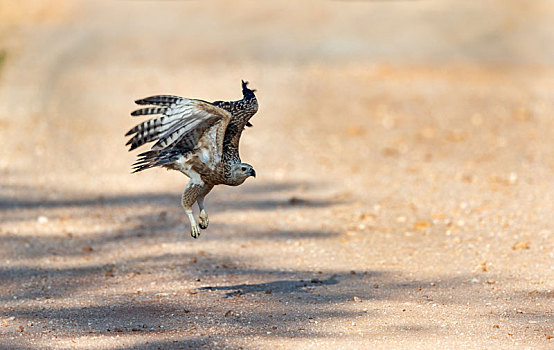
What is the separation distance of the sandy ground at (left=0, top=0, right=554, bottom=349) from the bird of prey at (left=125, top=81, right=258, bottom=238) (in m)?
1.12

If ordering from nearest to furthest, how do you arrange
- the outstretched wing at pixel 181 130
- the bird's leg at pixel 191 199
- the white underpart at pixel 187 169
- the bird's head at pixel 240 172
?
the outstretched wing at pixel 181 130 → the bird's head at pixel 240 172 → the white underpart at pixel 187 169 → the bird's leg at pixel 191 199

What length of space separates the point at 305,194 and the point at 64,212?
3.32m

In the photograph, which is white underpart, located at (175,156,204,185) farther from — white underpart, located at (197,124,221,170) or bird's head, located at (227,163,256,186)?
bird's head, located at (227,163,256,186)

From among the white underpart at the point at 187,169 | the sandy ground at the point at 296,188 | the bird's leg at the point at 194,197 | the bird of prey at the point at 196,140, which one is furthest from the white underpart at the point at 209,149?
the sandy ground at the point at 296,188

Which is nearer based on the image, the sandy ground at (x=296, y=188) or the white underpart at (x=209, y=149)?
the sandy ground at (x=296, y=188)

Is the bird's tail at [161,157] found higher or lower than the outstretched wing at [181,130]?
lower

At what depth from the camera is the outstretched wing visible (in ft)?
22.8

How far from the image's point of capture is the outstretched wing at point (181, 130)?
22.8 feet

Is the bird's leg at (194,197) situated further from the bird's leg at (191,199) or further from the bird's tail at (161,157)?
the bird's tail at (161,157)

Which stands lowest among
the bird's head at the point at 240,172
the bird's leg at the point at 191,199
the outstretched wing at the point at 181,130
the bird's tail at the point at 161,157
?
the bird's leg at the point at 191,199

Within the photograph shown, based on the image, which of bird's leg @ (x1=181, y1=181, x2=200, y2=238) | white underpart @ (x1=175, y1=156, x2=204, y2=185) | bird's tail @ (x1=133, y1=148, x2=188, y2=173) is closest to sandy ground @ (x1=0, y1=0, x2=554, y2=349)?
bird's leg @ (x1=181, y1=181, x2=200, y2=238)

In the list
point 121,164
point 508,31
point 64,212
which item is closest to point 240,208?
point 64,212

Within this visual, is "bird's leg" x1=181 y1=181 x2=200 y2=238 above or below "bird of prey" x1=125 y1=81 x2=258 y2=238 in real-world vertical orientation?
below

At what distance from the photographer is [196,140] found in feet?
23.9
